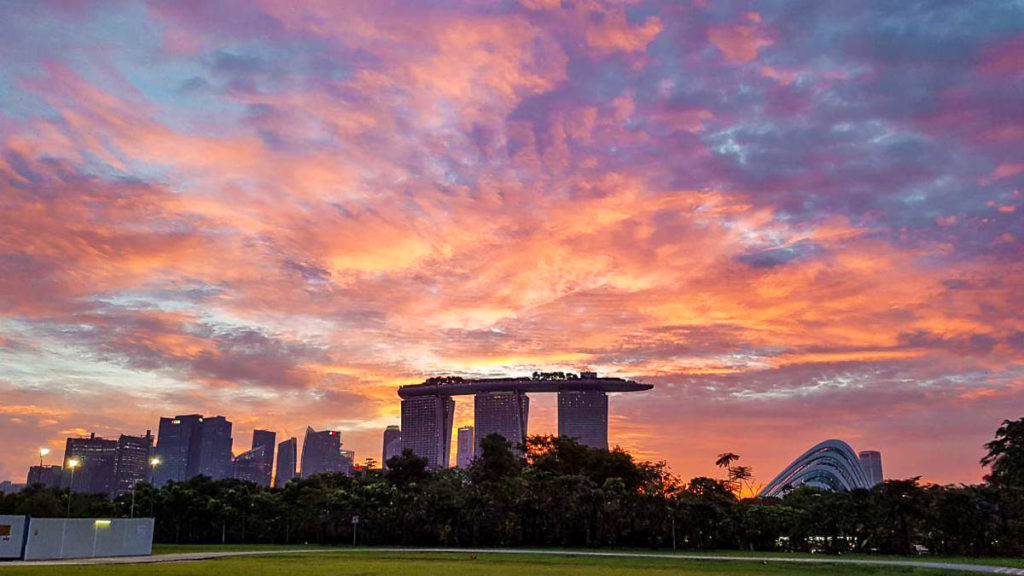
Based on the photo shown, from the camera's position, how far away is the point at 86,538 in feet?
147

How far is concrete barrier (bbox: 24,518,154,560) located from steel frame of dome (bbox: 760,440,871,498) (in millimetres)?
114352

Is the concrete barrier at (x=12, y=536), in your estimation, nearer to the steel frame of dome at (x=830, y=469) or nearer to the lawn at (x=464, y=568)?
the lawn at (x=464, y=568)

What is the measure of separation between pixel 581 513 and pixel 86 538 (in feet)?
126

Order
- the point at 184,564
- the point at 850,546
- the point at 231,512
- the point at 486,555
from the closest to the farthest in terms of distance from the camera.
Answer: the point at 184,564 < the point at 486,555 < the point at 850,546 < the point at 231,512

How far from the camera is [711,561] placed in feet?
149

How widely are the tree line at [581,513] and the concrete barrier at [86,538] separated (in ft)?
47.7

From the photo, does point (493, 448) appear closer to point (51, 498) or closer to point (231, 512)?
point (231, 512)

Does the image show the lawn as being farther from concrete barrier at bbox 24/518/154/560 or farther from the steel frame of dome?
the steel frame of dome

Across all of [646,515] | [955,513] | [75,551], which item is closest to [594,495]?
[646,515]

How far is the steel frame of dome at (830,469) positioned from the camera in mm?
137250

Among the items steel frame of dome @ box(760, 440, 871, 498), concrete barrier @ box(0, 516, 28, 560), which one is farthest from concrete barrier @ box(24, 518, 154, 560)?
steel frame of dome @ box(760, 440, 871, 498)

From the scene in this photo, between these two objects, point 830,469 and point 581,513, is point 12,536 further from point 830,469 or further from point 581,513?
point 830,469

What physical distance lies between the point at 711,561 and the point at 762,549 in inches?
746

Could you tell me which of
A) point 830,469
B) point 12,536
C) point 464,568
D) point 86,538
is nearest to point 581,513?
point 464,568
